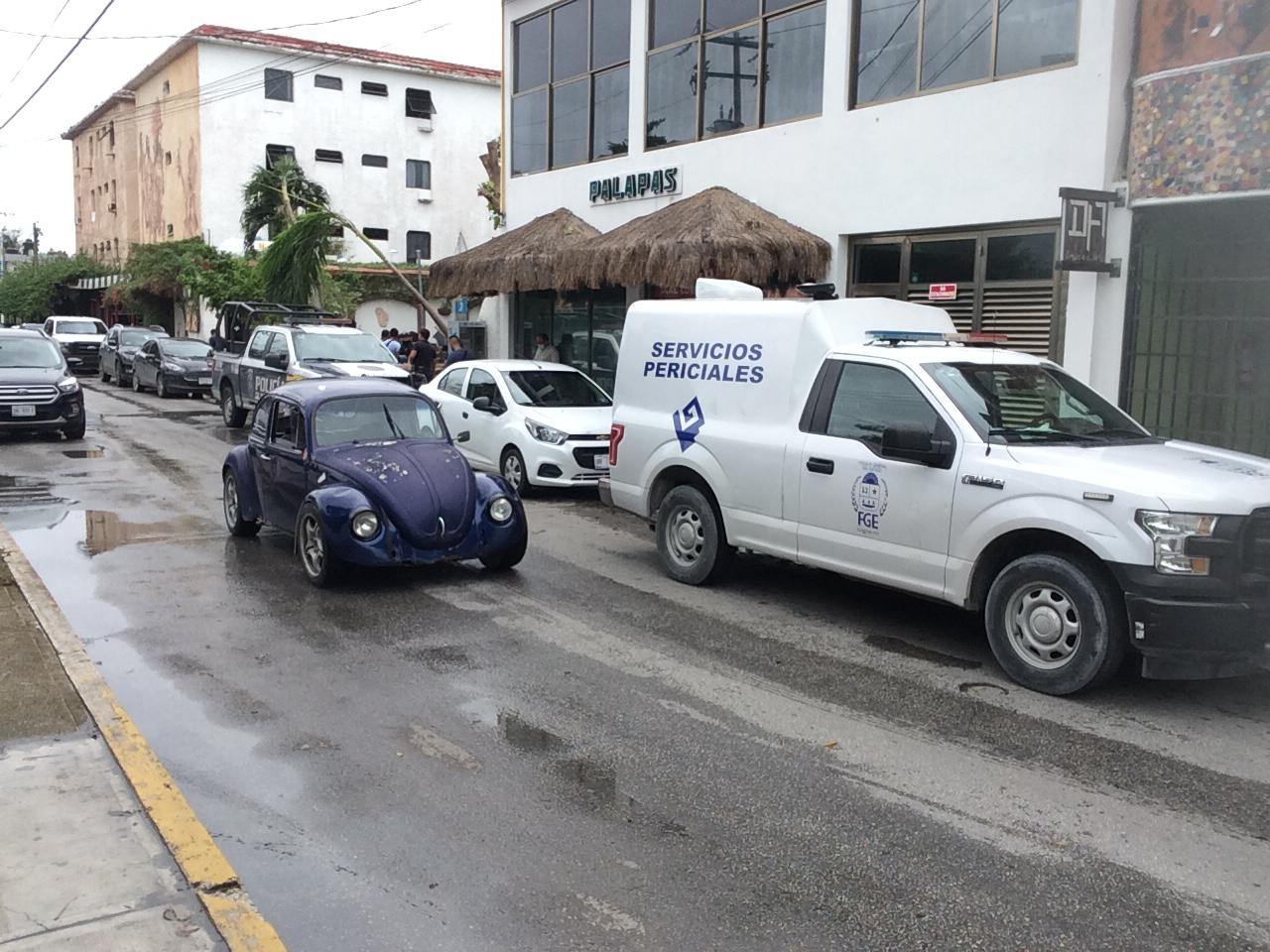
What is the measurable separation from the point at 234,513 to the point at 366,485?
2.52m

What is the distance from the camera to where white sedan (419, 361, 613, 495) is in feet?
43.1

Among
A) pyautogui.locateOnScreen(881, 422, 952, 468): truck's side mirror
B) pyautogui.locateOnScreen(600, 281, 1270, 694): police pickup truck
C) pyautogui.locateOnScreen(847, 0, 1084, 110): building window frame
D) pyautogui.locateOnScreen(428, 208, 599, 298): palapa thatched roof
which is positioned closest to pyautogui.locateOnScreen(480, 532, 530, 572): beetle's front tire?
pyautogui.locateOnScreen(600, 281, 1270, 694): police pickup truck

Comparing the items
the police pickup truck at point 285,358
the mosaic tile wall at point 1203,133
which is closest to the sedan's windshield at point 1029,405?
the mosaic tile wall at point 1203,133

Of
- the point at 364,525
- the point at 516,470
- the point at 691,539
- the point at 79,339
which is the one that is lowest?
the point at 516,470

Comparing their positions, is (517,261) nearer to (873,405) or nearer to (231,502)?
(231,502)

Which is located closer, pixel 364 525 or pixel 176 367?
pixel 364 525

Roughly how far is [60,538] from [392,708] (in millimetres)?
5802

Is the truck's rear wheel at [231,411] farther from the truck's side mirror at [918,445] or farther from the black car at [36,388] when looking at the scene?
the truck's side mirror at [918,445]

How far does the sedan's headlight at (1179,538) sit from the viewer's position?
19.2 ft

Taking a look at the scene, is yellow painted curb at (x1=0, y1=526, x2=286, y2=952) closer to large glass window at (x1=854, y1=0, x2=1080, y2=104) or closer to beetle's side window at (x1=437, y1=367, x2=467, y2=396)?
beetle's side window at (x1=437, y1=367, x2=467, y2=396)

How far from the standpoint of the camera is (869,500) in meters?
7.34

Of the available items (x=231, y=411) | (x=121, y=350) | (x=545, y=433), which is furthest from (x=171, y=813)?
(x=121, y=350)

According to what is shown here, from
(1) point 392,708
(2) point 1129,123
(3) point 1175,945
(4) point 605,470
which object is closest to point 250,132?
(4) point 605,470

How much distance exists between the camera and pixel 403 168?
48844mm
